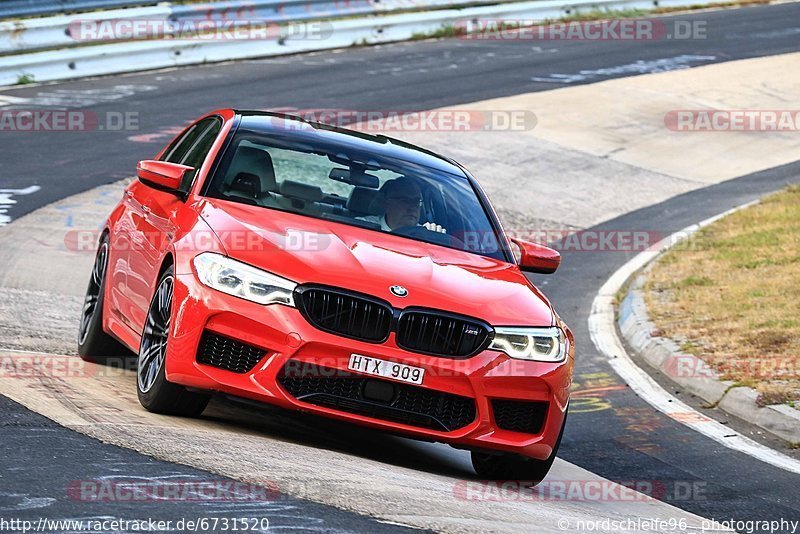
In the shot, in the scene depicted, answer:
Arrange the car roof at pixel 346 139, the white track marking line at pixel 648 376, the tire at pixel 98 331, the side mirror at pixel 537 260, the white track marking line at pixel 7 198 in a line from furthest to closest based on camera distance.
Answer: the white track marking line at pixel 7 198 < the white track marking line at pixel 648 376 < the tire at pixel 98 331 < the car roof at pixel 346 139 < the side mirror at pixel 537 260

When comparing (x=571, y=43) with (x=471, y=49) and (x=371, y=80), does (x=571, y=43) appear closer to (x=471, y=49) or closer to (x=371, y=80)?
(x=471, y=49)

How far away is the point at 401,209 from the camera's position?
7848mm

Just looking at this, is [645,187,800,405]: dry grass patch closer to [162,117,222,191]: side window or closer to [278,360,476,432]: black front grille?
[278,360,476,432]: black front grille

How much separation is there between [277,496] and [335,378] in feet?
3.73

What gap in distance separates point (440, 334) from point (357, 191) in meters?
1.55

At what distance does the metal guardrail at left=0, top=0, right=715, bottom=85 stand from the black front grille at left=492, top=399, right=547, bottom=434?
15141 mm

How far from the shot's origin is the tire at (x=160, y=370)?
6727 millimetres

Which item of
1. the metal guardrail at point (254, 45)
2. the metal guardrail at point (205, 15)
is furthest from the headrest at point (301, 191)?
the metal guardrail at point (205, 15)

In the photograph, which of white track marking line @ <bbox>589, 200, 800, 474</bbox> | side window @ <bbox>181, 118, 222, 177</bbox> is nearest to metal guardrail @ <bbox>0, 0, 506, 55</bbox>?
white track marking line @ <bbox>589, 200, 800, 474</bbox>

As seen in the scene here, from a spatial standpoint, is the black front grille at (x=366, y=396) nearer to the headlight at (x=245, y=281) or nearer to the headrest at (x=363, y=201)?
the headlight at (x=245, y=281)

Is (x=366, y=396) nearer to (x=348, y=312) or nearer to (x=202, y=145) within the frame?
A: (x=348, y=312)

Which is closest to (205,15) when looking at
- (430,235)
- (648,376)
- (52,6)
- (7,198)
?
(52,6)

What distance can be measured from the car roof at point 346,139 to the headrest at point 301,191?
17.3 inches

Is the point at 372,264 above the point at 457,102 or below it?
above
